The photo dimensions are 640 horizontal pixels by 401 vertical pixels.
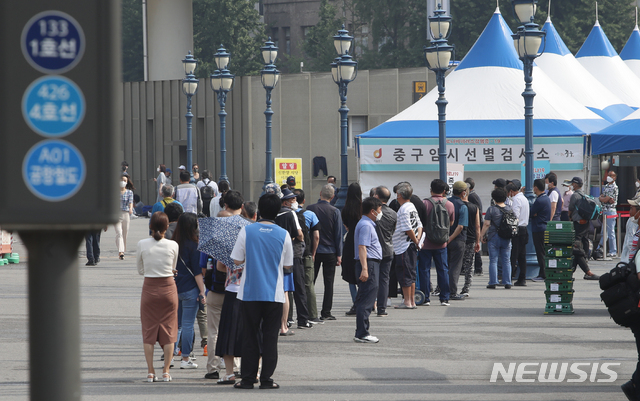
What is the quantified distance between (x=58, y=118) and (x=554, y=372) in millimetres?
7352

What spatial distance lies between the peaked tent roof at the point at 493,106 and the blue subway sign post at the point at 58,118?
62.2ft

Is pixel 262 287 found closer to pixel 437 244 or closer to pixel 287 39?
pixel 437 244

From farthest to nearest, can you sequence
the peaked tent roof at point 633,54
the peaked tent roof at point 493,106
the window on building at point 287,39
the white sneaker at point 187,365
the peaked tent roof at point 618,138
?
the window on building at point 287,39 < the peaked tent roof at point 633,54 < the peaked tent roof at point 493,106 < the peaked tent roof at point 618,138 < the white sneaker at point 187,365

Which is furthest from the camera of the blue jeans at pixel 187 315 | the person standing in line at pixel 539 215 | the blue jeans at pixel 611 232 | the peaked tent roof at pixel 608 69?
the peaked tent roof at pixel 608 69

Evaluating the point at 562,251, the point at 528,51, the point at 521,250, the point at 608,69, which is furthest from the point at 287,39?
the point at 562,251

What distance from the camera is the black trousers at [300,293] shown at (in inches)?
436

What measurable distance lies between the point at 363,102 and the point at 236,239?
2793 cm

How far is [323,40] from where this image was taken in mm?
60969

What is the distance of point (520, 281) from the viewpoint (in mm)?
16062

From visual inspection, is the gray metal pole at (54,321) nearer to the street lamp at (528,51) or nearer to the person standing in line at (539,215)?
the person standing in line at (539,215)

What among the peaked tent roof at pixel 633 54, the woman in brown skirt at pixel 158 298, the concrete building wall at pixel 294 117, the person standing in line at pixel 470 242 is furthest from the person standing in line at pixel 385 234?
the peaked tent roof at pixel 633 54

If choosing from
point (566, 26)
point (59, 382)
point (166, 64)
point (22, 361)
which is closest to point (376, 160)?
point (22, 361)

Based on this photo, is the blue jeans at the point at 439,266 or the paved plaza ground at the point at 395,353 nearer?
the paved plaza ground at the point at 395,353

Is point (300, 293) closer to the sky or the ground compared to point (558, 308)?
closer to the sky
